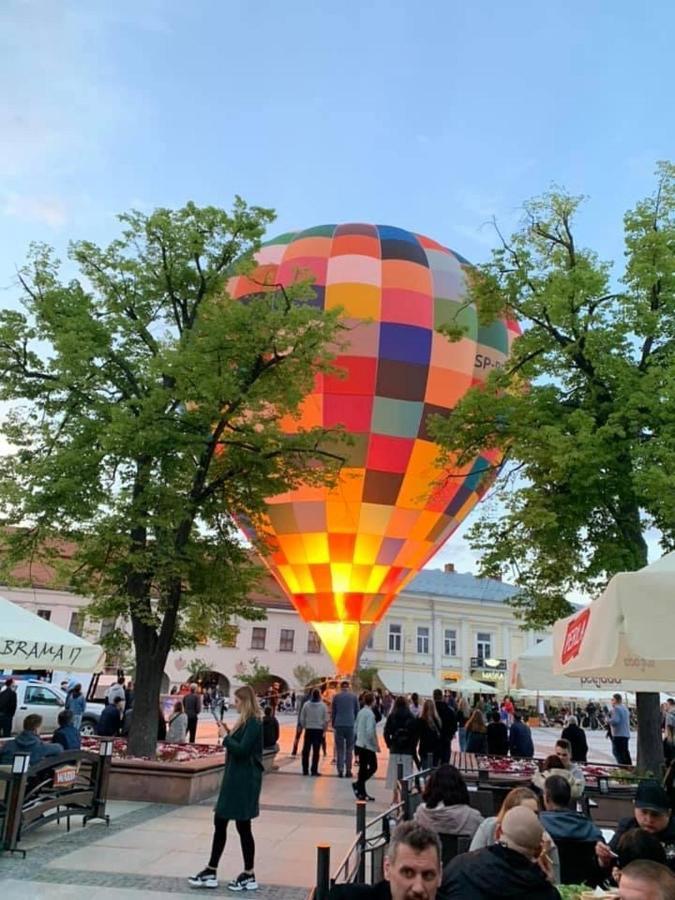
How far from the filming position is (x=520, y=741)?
49.4 feet

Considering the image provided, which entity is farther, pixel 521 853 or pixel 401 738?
pixel 401 738

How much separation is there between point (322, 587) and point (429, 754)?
10.8m

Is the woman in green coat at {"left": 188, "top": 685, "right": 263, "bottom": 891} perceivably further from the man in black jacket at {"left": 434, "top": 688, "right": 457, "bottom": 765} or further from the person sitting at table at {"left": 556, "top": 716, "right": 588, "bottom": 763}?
the person sitting at table at {"left": 556, "top": 716, "right": 588, "bottom": 763}

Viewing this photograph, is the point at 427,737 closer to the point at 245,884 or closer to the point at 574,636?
the point at 245,884

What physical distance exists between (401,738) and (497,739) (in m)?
3.99

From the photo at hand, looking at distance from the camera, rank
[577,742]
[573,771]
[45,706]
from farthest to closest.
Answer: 1. [45,706]
2. [577,742]
3. [573,771]

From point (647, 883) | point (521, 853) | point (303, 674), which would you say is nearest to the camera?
point (647, 883)

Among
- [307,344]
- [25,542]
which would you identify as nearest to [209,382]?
[307,344]

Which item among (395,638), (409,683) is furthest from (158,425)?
(395,638)

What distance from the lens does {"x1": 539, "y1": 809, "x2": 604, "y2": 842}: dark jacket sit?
200 inches

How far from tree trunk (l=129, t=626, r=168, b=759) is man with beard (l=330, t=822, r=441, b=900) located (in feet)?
34.9

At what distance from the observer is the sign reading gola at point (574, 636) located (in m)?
4.71

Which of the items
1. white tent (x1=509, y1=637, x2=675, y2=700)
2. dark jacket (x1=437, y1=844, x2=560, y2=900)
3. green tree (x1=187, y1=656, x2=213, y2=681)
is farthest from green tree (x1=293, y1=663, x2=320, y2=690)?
dark jacket (x1=437, y1=844, x2=560, y2=900)

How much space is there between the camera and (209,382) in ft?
43.2
